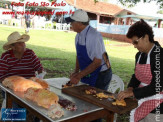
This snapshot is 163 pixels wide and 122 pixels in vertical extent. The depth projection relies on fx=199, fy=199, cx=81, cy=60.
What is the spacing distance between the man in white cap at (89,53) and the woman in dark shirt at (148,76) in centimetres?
81

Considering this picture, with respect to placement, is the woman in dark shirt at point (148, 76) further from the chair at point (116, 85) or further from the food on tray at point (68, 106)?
the chair at point (116, 85)

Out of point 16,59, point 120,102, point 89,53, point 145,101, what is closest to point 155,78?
point 145,101

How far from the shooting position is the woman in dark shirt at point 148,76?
2018 millimetres

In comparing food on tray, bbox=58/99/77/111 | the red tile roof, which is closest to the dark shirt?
food on tray, bbox=58/99/77/111

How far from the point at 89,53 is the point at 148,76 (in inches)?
43.4

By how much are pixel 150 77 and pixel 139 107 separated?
1.21ft

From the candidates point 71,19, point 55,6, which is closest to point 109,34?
point 55,6

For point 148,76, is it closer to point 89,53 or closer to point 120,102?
point 120,102

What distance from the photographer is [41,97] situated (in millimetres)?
2031

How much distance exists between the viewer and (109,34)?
25.0 metres

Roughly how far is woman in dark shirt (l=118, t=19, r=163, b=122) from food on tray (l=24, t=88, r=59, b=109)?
0.73 m

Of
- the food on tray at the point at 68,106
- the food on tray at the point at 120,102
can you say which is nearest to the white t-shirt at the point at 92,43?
the food on tray at the point at 120,102

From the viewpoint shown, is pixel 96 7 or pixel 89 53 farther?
pixel 96 7

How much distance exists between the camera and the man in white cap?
292 cm
